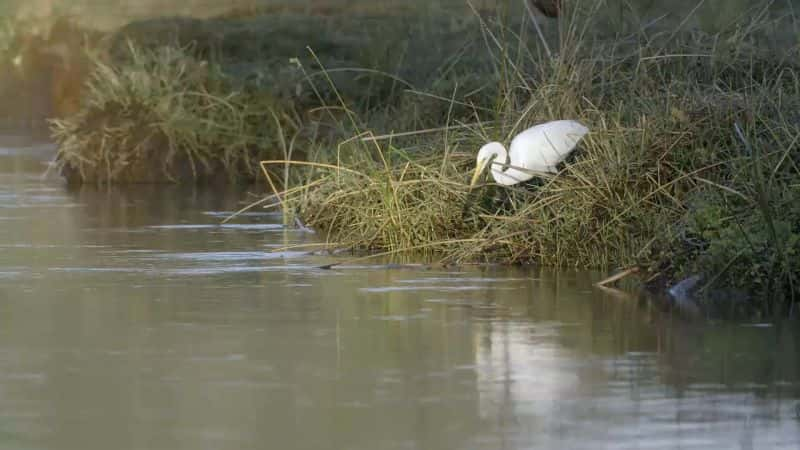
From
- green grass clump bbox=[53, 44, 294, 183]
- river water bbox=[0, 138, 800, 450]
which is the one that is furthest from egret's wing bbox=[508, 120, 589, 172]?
green grass clump bbox=[53, 44, 294, 183]

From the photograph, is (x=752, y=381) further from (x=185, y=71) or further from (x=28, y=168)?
(x=28, y=168)

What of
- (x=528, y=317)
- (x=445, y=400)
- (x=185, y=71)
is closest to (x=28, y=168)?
(x=185, y=71)

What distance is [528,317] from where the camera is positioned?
8.81m

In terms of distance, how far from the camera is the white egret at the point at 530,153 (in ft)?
35.9

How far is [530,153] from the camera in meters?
10.9

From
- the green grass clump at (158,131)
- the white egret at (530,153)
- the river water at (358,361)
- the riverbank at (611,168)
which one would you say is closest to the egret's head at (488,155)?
the white egret at (530,153)

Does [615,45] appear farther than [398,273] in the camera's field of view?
Yes

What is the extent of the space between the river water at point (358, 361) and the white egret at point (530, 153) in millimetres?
625

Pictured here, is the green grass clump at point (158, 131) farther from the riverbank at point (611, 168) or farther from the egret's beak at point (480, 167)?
the egret's beak at point (480, 167)

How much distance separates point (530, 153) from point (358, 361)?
11.8 feet

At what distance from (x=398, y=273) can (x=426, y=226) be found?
0.96m

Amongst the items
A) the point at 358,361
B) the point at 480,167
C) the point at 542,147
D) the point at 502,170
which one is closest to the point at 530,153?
the point at 542,147

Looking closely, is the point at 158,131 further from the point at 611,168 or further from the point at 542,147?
the point at 611,168

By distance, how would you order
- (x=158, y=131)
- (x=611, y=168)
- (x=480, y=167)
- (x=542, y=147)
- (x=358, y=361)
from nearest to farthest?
(x=358, y=361) → (x=611, y=168) → (x=542, y=147) → (x=480, y=167) → (x=158, y=131)
